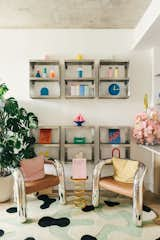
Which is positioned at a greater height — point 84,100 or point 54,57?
point 54,57

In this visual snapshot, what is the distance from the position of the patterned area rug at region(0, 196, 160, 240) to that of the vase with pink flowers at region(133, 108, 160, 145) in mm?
879

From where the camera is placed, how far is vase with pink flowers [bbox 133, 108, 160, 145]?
3.04 m

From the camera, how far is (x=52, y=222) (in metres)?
2.61

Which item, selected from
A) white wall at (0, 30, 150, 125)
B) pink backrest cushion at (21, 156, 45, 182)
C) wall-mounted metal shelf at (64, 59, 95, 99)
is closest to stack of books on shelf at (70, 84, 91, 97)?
wall-mounted metal shelf at (64, 59, 95, 99)

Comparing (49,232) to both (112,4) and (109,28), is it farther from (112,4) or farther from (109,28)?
(109,28)

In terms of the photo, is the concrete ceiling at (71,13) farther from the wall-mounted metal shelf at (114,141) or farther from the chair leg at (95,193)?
the chair leg at (95,193)

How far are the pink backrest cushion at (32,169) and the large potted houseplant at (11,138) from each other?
17cm

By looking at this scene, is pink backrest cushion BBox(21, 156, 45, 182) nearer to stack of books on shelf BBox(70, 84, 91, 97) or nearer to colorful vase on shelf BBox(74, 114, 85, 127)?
colorful vase on shelf BBox(74, 114, 85, 127)

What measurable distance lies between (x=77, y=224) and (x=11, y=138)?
1.45 m

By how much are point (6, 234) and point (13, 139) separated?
1.24 meters

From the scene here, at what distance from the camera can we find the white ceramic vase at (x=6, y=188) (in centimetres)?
315

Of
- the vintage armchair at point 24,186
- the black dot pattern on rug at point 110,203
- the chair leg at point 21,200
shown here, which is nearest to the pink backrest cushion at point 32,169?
the vintage armchair at point 24,186

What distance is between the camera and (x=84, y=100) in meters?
3.62

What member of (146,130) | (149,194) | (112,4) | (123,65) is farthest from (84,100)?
(149,194)
